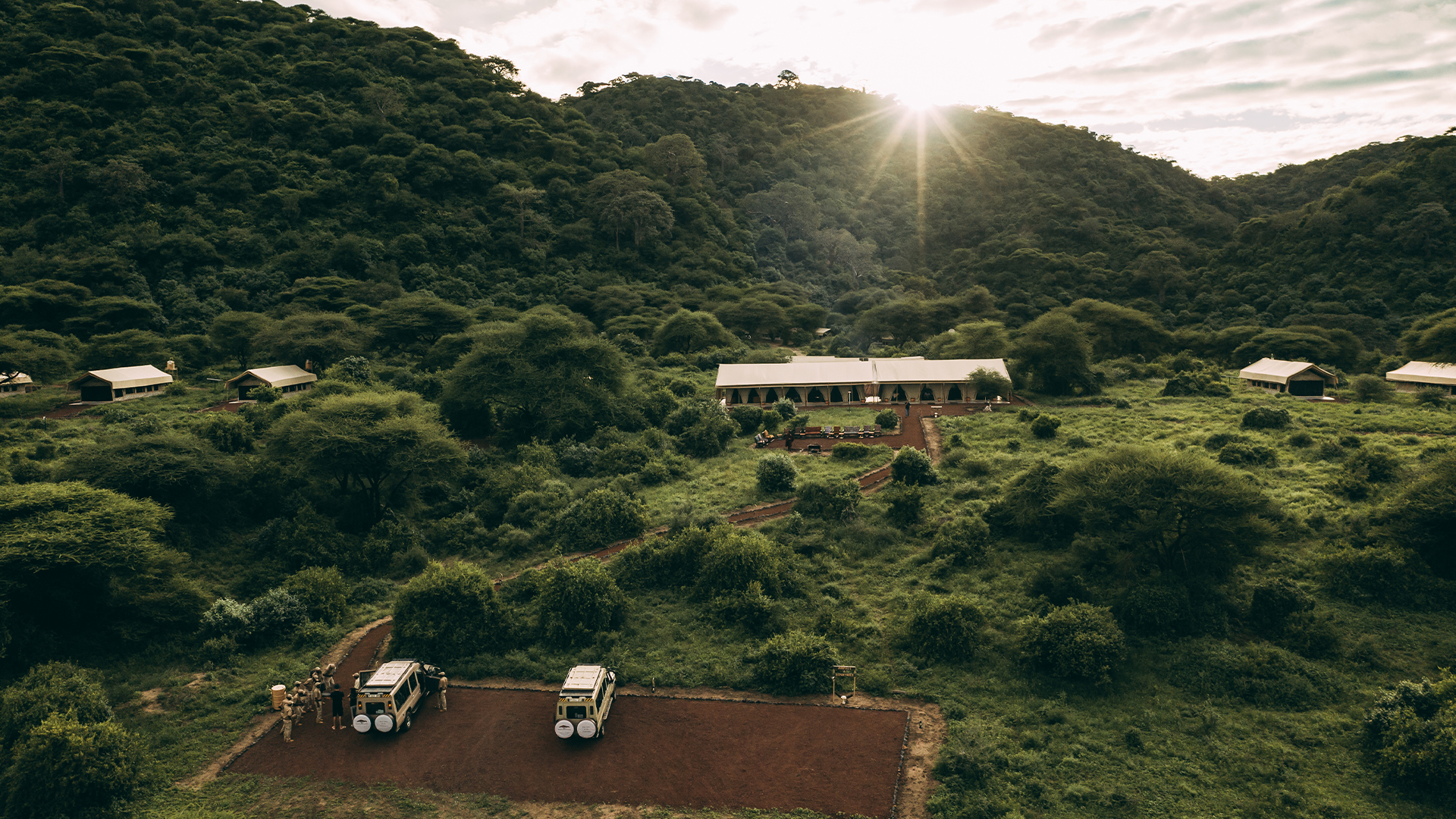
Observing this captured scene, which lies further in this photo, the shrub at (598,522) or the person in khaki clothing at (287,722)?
the shrub at (598,522)

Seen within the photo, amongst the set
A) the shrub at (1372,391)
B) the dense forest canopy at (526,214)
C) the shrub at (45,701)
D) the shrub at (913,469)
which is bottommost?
the shrub at (45,701)

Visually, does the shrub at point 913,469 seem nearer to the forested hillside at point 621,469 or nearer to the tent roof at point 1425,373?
the forested hillside at point 621,469

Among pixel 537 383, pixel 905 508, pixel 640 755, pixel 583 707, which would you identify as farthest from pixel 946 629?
pixel 537 383

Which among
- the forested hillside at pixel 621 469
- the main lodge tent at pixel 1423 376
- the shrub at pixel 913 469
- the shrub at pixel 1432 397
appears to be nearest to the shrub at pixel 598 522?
the forested hillside at pixel 621 469

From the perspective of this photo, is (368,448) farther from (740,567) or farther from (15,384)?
(15,384)

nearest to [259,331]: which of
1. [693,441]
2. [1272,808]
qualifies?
[693,441]

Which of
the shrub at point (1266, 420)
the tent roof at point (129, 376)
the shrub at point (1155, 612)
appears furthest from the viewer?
the tent roof at point (129, 376)
